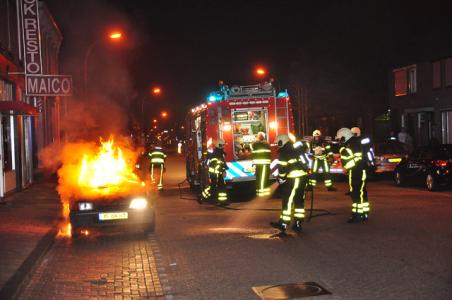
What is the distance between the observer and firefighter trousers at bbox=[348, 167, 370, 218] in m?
11.7

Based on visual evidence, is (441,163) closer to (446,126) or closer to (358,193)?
(358,193)

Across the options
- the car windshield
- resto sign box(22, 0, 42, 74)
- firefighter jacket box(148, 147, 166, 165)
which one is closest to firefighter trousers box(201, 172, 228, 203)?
firefighter jacket box(148, 147, 166, 165)

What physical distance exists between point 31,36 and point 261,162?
9356 millimetres

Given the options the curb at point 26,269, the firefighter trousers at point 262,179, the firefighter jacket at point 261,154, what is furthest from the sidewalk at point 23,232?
the firefighter jacket at point 261,154

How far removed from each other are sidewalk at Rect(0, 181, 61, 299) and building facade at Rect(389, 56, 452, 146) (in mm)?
18944

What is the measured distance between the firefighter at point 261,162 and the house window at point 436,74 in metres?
18.6

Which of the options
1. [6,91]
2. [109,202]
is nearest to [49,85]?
[6,91]

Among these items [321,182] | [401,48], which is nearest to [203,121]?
[321,182]

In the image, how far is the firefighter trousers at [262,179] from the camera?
14.5m

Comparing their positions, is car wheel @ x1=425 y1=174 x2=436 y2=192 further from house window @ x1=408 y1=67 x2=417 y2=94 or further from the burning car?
house window @ x1=408 y1=67 x2=417 y2=94

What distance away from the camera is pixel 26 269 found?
8.48 metres

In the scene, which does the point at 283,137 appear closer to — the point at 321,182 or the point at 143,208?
the point at 143,208

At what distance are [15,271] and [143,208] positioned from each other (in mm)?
3285

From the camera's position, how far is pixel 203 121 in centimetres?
1808
